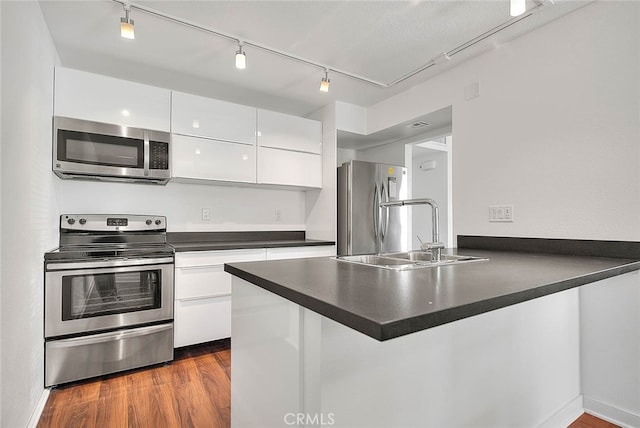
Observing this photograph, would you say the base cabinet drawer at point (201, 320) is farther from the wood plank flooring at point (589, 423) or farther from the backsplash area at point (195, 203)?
the wood plank flooring at point (589, 423)

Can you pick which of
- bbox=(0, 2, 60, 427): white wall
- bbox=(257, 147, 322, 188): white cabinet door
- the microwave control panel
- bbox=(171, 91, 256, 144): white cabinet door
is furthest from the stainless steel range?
bbox=(257, 147, 322, 188): white cabinet door

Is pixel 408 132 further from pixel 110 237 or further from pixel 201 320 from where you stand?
pixel 110 237

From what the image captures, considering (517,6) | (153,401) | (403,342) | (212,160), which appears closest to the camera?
(403,342)

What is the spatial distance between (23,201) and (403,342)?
5.84 ft

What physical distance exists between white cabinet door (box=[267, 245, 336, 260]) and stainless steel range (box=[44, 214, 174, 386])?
0.84m

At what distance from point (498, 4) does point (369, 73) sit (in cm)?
103

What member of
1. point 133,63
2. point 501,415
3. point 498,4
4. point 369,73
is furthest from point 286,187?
point 501,415

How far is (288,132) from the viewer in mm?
3275

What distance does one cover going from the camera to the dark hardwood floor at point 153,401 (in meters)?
1.74

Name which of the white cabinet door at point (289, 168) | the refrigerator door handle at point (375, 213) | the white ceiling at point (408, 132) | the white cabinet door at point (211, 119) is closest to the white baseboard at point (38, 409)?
the white cabinet door at point (211, 119)

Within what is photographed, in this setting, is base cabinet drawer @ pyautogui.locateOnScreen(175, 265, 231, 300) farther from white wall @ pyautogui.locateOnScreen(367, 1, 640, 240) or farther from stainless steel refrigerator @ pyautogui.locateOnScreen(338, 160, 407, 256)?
white wall @ pyautogui.locateOnScreen(367, 1, 640, 240)

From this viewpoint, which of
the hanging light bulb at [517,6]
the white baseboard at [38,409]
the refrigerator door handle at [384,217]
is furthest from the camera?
the refrigerator door handle at [384,217]

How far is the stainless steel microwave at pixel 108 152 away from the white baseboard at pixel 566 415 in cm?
291

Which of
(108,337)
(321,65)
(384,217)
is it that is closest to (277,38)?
(321,65)
